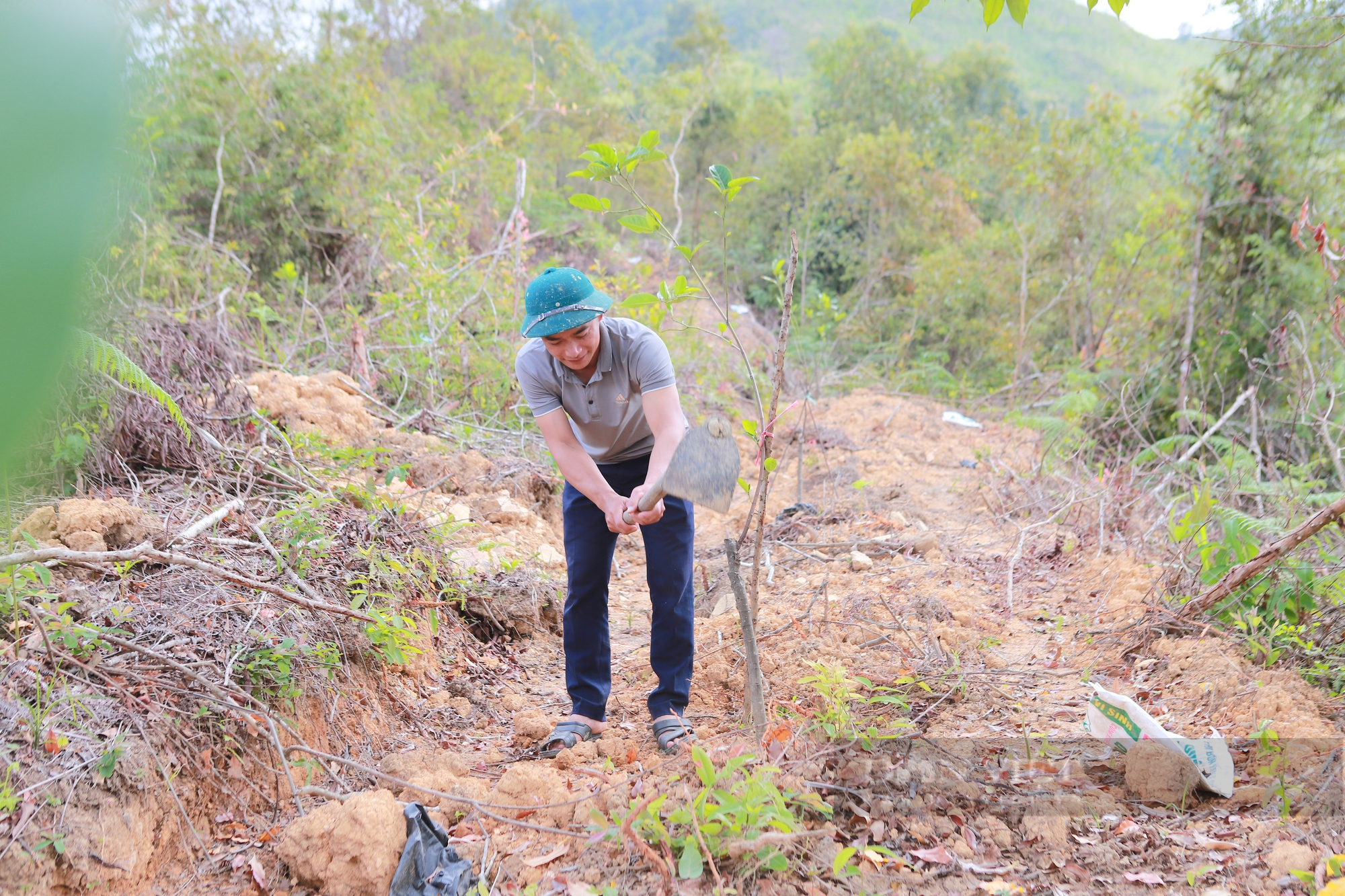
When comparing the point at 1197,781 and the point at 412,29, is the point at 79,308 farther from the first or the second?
the point at 412,29

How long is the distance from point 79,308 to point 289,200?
749 centimetres

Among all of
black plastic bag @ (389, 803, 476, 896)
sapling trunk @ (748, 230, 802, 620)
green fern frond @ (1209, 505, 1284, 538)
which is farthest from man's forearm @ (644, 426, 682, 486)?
green fern frond @ (1209, 505, 1284, 538)

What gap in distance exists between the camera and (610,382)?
2.65 metres

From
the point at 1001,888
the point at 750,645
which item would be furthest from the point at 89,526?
the point at 1001,888

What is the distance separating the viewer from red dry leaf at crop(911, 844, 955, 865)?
196 cm

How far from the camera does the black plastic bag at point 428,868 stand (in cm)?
194

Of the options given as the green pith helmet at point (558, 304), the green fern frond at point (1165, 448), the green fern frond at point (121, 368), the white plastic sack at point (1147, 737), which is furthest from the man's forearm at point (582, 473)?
the green fern frond at point (1165, 448)

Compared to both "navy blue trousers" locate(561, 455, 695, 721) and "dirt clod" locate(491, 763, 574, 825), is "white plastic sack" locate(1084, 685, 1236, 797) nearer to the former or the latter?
"navy blue trousers" locate(561, 455, 695, 721)

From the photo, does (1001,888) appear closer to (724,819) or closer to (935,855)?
(935,855)

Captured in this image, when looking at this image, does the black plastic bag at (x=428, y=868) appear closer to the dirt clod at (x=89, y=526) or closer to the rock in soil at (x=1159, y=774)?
Result: the dirt clod at (x=89, y=526)

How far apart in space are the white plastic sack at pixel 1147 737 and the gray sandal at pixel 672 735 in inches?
48.2

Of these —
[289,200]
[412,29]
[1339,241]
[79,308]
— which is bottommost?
[79,308]

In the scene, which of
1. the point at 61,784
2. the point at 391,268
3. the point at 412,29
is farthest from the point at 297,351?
the point at 412,29

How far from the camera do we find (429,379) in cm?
593
